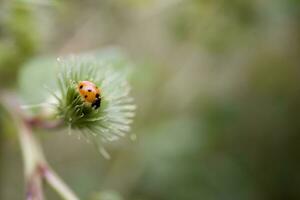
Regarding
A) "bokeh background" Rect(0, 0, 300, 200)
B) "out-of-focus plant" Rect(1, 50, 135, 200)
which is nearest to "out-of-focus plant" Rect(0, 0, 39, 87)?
"bokeh background" Rect(0, 0, 300, 200)

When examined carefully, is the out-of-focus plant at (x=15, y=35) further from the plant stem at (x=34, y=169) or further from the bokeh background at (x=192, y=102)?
the plant stem at (x=34, y=169)

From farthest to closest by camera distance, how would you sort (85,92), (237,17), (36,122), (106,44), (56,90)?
(106,44) < (237,17) < (36,122) < (56,90) < (85,92)

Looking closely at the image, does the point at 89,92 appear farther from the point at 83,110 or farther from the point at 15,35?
the point at 15,35

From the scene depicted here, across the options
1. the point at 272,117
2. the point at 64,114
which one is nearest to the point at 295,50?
the point at 272,117

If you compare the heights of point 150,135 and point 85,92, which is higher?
point 150,135

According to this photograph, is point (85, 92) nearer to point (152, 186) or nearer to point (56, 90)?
point (56, 90)

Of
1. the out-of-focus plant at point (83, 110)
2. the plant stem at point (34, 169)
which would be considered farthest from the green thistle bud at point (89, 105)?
the plant stem at point (34, 169)

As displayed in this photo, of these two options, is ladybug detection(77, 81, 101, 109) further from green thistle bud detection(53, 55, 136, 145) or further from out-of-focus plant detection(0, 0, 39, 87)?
out-of-focus plant detection(0, 0, 39, 87)
